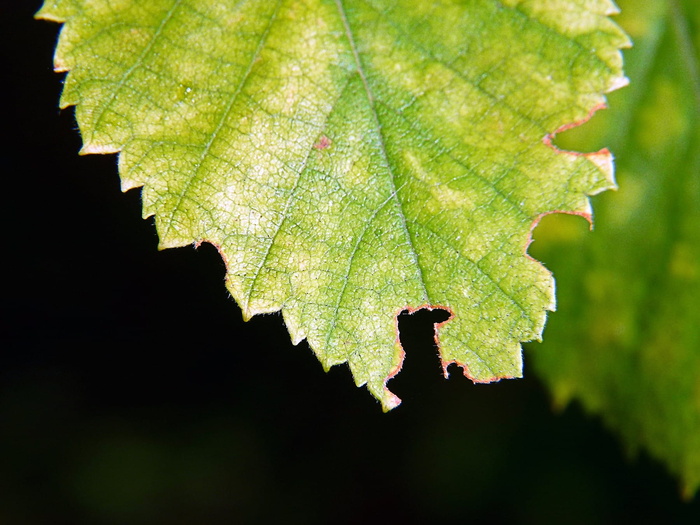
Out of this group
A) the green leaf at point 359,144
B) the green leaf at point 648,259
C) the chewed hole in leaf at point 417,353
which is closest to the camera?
the green leaf at point 359,144

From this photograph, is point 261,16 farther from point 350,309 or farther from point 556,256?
point 556,256

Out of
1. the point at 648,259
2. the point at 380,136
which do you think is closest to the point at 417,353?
the point at 648,259

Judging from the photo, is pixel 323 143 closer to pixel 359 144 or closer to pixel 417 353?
pixel 359 144

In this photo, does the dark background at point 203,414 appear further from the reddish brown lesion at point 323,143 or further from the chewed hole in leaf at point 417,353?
the reddish brown lesion at point 323,143

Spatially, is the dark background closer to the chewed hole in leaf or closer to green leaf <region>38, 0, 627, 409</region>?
the chewed hole in leaf

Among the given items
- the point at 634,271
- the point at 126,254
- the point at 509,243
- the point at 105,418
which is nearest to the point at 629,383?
the point at 634,271

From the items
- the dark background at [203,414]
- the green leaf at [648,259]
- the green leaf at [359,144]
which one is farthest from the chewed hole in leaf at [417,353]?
the green leaf at [359,144]

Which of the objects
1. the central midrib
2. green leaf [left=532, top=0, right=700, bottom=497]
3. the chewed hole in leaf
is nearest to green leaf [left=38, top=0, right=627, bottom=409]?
the central midrib
